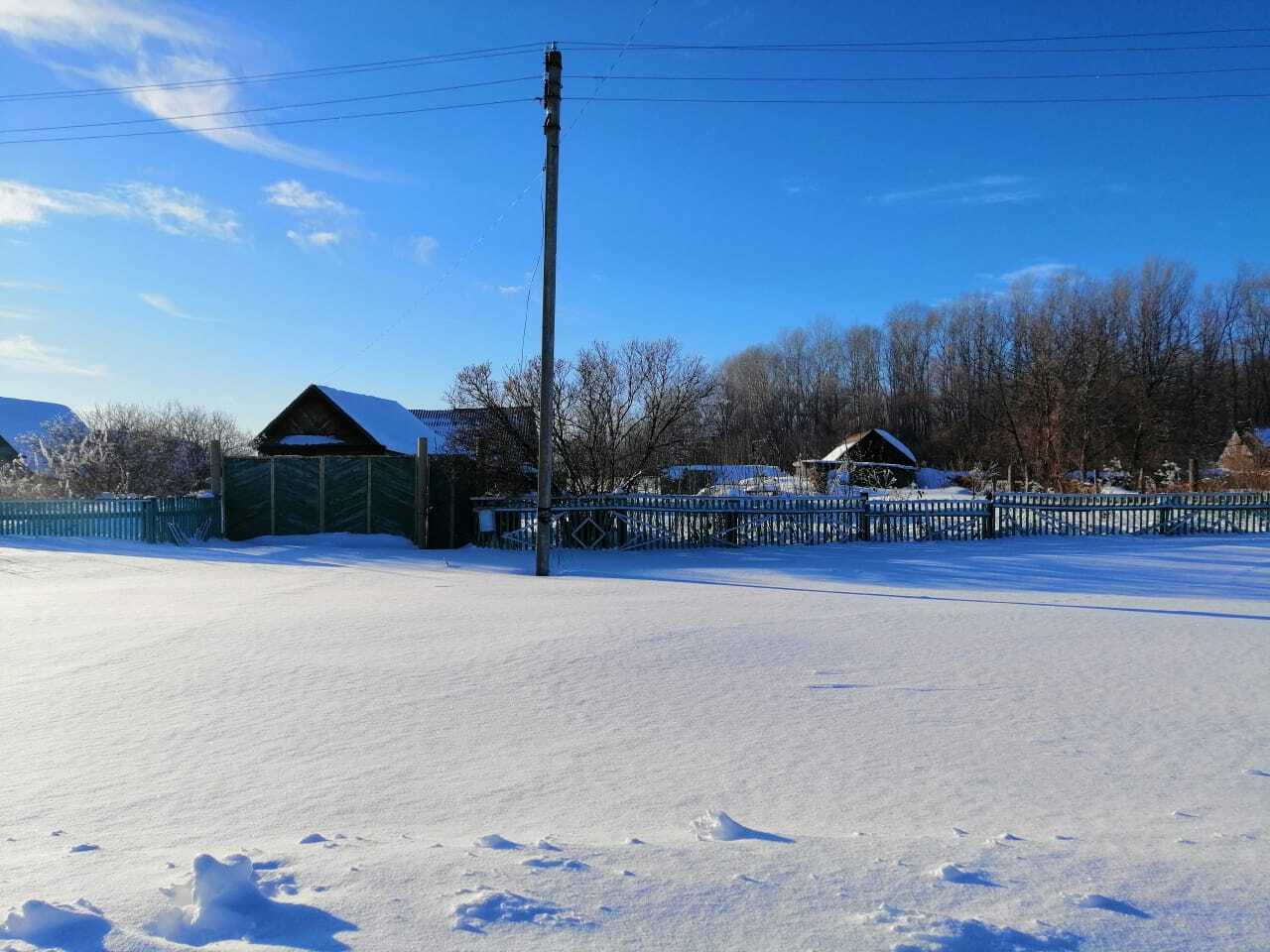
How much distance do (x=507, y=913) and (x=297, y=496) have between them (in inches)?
710

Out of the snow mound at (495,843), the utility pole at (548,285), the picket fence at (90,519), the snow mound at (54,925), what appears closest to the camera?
the snow mound at (54,925)

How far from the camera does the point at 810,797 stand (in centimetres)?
366

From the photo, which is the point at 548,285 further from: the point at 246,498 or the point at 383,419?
the point at 383,419

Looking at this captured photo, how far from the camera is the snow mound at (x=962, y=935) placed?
2.27 m

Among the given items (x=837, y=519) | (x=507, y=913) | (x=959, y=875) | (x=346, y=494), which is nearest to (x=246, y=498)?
(x=346, y=494)

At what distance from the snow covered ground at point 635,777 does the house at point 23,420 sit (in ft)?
110

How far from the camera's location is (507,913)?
2.45 m

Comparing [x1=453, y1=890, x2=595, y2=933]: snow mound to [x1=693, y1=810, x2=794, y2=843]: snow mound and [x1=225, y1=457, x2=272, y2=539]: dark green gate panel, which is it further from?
[x1=225, y1=457, x2=272, y2=539]: dark green gate panel

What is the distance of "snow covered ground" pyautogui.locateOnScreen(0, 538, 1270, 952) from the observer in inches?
96.3

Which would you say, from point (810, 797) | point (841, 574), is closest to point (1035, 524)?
point (841, 574)

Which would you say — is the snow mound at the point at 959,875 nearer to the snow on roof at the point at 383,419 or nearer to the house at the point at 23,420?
the snow on roof at the point at 383,419

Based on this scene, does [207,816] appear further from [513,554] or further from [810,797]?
[513,554]

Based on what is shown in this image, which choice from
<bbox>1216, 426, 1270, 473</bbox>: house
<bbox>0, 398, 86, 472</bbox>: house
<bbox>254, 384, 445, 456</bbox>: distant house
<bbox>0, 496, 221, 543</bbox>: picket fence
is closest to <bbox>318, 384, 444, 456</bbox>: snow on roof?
<bbox>254, 384, 445, 456</bbox>: distant house

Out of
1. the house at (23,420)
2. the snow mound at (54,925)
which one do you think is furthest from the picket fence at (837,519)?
the house at (23,420)
